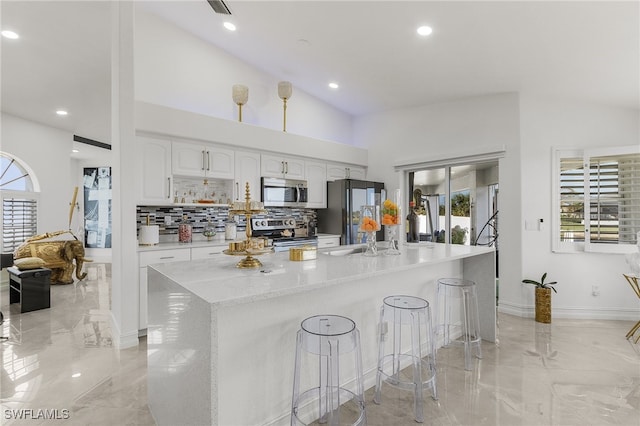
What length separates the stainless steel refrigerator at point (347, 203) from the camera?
504 cm

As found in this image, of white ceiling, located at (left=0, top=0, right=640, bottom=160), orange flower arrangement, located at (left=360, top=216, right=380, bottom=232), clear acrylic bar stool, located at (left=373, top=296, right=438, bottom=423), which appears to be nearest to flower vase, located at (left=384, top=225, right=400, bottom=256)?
orange flower arrangement, located at (left=360, top=216, right=380, bottom=232)

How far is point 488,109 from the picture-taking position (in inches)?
170

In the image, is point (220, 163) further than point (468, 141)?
No

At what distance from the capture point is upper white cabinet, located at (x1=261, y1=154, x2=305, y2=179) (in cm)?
451

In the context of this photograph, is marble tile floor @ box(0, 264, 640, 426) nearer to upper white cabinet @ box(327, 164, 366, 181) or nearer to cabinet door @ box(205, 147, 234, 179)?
cabinet door @ box(205, 147, 234, 179)

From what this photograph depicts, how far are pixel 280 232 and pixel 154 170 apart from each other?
2046mm

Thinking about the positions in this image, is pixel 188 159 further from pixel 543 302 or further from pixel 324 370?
pixel 543 302

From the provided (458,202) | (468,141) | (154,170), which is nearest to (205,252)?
(154,170)

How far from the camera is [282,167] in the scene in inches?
184

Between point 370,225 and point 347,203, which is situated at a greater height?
point 347,203

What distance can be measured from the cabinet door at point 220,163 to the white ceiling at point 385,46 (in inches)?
57.2

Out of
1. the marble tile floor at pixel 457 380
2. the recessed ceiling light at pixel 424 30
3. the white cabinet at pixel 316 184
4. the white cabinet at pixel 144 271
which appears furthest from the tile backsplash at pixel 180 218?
the recessed ceiling light at pixel 424 30

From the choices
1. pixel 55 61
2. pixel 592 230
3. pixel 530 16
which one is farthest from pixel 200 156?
pixel 592 230

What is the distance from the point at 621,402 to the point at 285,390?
7.69 feet
